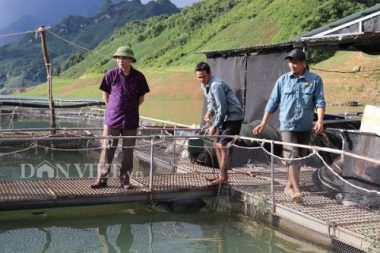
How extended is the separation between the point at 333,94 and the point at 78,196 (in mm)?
35756

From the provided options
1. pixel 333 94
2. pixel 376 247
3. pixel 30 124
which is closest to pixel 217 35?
pixel 333 94

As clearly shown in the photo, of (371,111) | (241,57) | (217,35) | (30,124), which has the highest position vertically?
(217,35)

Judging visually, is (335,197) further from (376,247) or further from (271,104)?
(376,247)

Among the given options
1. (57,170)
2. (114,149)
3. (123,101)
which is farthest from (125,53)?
(57,170)

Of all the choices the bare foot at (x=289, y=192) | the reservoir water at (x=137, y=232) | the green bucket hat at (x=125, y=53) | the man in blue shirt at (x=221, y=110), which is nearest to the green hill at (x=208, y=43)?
the man in blue shirt at (x=221, y=110)

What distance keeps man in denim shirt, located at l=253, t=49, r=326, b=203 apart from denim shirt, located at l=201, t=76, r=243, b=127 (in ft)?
2.72

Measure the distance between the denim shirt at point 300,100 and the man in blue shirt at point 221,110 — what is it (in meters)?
1.00

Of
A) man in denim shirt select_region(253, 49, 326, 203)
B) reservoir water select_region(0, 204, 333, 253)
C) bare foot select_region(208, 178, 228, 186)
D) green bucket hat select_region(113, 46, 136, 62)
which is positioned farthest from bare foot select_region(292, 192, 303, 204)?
green bucket hat select_region(113, 46, 136, 62)

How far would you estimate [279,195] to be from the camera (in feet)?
26.8

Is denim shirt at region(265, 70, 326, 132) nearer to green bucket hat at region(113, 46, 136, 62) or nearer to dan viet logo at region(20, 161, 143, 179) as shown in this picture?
green bucket hat at region(113, 46, 136, 62)

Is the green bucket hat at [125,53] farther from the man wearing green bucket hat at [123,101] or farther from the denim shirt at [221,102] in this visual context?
the denim shirt at [221,102]

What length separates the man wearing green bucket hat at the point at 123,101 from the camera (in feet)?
26.2

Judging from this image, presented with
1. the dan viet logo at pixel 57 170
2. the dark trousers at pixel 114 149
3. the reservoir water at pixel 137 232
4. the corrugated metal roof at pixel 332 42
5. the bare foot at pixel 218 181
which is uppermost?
the corrugated metal roof at pixel 332 42

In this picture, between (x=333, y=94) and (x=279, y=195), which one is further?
(x=333, y=94)
